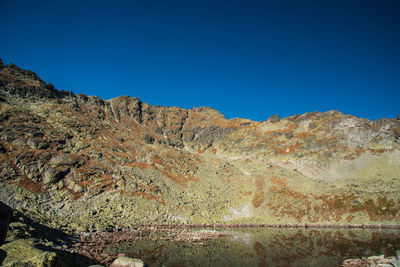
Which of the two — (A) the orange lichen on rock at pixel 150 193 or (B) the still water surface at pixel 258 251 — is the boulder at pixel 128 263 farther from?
(A) the orange lichen on rock at pixel 150 193

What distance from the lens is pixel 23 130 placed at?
7888 cm

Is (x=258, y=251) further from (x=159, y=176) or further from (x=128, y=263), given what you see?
(x=159, y=176)

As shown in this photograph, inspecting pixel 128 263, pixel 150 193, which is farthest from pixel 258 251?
pixel 150 193

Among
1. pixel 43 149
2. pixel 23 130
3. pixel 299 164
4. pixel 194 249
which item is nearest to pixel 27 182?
pixel 43 149

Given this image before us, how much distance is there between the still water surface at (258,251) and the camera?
34.7 meters

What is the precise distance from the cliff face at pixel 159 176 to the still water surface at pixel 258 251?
1915 centimetres

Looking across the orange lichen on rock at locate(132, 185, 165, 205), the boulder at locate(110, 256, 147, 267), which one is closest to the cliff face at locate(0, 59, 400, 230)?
the orange lichen on rock at locate(132, 185, 165, 205)

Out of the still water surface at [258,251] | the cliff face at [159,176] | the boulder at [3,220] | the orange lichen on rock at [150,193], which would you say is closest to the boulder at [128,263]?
the still water surface at [258,251]

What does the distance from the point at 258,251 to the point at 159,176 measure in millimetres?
57849

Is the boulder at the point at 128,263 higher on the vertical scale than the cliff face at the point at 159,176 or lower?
lower

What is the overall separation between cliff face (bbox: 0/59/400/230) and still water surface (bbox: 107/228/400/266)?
19.2 meters

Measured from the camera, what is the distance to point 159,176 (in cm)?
9350

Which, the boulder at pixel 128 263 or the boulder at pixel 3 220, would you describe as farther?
the boulder at pixel 128 263

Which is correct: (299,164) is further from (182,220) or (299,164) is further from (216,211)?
(182,220)
